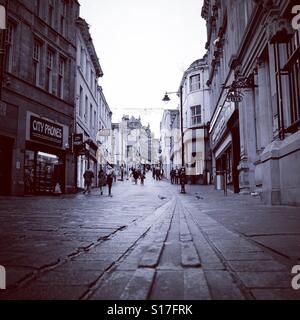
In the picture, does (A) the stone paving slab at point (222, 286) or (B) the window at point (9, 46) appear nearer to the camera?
(A) the stone paving slab at point (222, 286)

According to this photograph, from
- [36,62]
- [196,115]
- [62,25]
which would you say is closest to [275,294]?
[36,62]

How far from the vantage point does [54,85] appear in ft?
67.1

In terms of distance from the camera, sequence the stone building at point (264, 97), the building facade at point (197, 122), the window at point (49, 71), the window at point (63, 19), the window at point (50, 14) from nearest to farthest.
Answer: the stone building at point (264, 97), the window at point (49, 71), the window at point (50, 14), the window at point (63, 19), the building facade at point (197, 122)

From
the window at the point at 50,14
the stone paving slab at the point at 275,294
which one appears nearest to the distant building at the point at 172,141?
the window at the point at 50,14

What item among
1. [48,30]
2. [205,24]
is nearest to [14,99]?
[48,30]

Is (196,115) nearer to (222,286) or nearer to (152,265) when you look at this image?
(152,265)

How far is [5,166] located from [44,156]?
132 inches

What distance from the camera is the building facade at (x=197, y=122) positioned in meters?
37.9

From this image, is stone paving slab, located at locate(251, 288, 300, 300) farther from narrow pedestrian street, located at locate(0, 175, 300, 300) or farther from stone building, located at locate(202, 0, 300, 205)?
stone building, located at locate(202, 0, 300, 205)

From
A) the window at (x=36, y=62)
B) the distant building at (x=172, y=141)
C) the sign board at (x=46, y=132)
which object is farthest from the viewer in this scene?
the distant building at (x=172, y=141)

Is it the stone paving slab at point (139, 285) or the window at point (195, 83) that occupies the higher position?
the window at point (195, 83)

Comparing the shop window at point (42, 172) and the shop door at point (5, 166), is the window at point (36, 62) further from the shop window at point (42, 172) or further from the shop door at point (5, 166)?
the shop door at point (5, 166)
